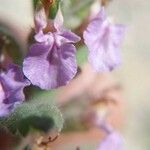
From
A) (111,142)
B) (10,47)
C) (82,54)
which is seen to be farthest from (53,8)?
(111,142)

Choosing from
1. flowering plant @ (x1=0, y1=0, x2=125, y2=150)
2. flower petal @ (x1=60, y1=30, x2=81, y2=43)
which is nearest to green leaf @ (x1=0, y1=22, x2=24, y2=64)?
flowering plant @ (x1=0, y1=0, x2=125, y2=150)

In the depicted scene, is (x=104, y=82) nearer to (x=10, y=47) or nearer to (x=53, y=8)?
(x=10, y=47)

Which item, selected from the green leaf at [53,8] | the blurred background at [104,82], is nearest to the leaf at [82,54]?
the blurred background at [104,82]

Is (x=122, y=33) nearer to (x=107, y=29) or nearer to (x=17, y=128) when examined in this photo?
(x=107, y=29)

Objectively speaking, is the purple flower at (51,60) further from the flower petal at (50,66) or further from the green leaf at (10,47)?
the green leaf at (10,47)

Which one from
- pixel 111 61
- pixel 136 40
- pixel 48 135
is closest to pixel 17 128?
pixel 48 135

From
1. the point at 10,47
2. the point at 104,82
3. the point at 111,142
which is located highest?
the point at 10,47
